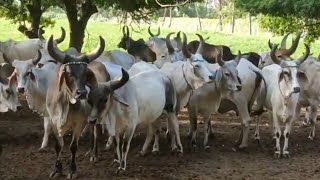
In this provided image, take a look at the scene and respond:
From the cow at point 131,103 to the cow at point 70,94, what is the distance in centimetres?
20

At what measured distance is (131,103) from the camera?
26.4ft

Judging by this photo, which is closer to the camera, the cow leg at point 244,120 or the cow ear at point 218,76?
the cow ear at point 218,76

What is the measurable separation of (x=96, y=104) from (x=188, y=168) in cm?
183

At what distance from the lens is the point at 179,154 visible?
30.9ft

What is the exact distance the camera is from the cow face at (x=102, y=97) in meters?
7.60

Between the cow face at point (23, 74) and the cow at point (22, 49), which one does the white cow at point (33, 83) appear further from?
the cow at point (22, 49)

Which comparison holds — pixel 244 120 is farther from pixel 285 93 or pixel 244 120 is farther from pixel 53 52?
pixel 53 52

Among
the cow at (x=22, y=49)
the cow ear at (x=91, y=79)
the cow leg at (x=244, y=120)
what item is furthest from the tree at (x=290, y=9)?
the cow at (x=22, y=49)

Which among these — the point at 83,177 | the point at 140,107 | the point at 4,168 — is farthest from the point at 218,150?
the point at 4,168

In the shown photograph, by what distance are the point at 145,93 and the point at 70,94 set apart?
4.80ft

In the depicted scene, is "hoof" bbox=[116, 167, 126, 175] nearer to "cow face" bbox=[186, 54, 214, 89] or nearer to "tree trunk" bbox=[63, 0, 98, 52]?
"cow face" bbox=[186, 54, 214, 89]

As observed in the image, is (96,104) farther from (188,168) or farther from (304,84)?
(304,84)

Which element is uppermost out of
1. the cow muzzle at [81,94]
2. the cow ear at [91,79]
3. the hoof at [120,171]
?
the cow ear at [91,79]

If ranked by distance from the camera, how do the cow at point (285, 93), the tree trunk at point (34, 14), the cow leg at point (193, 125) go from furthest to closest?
1. the tree trunk at point (34, 14)
2. the cow leg at point (193, 125)
3. the cow at point (285, 93)
